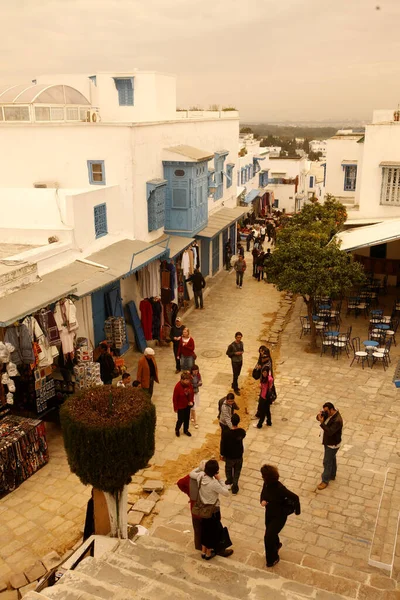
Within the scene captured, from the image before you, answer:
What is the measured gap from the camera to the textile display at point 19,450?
29.0 ft

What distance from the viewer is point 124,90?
20078mm

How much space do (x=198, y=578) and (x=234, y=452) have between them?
8.37ft

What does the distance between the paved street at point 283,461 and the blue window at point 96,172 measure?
16.0 feet

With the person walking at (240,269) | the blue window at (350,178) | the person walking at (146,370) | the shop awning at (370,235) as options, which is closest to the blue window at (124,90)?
the person walking at (240,269)

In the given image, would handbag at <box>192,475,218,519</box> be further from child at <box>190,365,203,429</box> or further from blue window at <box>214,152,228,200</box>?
blue window at <box>214,152,228,200</box>

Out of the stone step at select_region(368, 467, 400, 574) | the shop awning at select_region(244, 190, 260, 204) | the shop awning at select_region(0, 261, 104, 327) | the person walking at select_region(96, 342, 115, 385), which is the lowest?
the stone step at select_region(368, 467, 400, 574)

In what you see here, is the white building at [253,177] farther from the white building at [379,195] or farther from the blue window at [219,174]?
the white building at [379,195]

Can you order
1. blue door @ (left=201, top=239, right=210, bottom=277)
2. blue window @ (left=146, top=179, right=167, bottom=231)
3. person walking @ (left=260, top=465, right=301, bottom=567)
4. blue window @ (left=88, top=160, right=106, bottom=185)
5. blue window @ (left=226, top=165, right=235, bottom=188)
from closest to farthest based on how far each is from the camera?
person walking @ (left=260, top=465, right=301, bottom=567), blue window @ (left=88, top=160, right=106, bottom=185), blue window @ (left=146, top=179, right=167, bottom=231), blue door @ (left=201, top=239, right=210, bottom=277), blue window @ (left=226, top=165, right=235, bottom=188)

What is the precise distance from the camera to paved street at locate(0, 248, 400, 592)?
26.3 feet

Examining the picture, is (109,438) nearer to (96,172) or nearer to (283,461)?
(283,461)

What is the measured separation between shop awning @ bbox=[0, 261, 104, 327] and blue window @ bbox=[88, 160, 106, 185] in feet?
11.5

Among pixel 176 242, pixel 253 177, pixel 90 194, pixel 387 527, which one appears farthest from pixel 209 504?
pixel 253 177

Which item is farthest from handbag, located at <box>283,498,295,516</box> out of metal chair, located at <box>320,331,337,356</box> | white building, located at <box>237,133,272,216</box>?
white building, located at <box>237,133,272,216</box>

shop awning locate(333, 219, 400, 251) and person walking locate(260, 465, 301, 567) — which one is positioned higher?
shop awning locate(333, 219, 400, 251)
